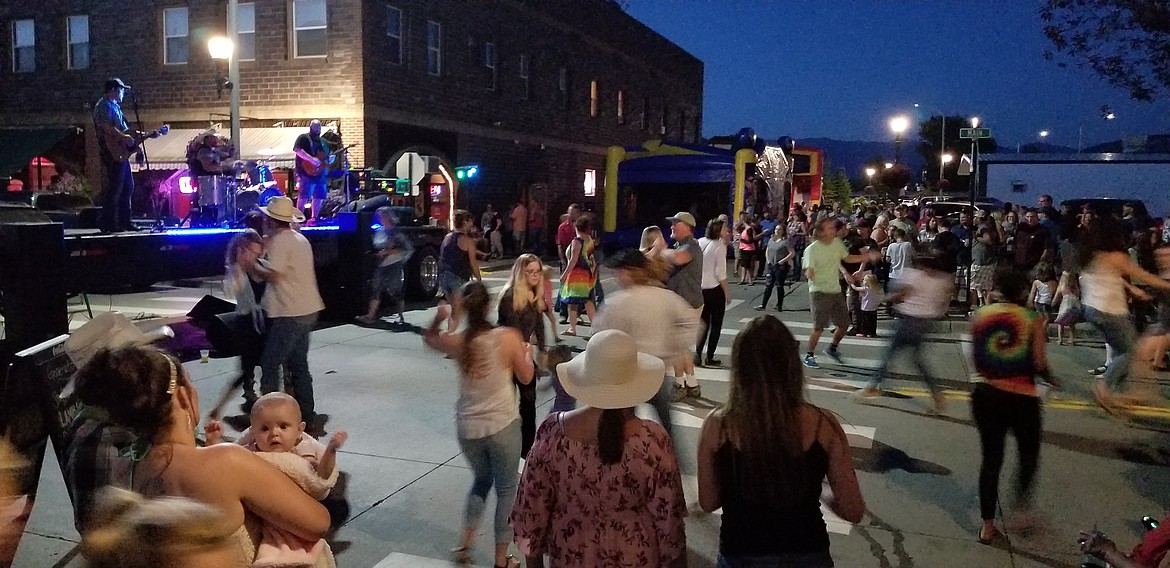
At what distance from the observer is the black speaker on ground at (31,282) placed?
6.17 meters

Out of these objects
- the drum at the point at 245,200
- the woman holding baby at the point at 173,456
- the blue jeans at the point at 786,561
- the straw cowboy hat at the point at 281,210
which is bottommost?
the blue jeans at the point at 786,561

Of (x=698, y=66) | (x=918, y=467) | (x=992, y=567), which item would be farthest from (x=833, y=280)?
(x=698, y=66)

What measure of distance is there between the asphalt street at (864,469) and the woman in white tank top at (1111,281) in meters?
0.80

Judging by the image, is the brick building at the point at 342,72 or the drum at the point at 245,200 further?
the brick building at the point at 342,72

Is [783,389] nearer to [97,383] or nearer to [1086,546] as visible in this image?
[1086,546]

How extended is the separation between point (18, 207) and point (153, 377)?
569 centimetres

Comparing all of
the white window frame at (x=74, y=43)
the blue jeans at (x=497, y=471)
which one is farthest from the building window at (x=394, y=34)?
the blue jeans at (x=497, y=471)

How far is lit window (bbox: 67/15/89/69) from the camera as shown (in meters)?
23.1

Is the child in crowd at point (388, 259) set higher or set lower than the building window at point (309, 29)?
lower

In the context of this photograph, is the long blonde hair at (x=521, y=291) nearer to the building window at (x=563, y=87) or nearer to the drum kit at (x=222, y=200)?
the drum kit at (x=222, y=200)

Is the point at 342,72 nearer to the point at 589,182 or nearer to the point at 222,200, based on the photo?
the point at 222,200

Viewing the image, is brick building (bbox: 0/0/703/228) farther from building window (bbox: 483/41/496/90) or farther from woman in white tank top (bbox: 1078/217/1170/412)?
woman in white tank top (bbox: 1078/217/1170/412)

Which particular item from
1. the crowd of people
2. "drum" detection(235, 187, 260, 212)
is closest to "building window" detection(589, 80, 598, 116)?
"drum" detection(235, 187, 260, 212)

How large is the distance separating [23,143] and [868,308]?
22.6 meters
